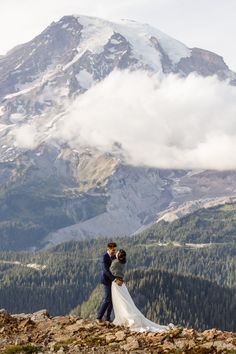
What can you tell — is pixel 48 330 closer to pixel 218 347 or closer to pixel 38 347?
pixel 38 347

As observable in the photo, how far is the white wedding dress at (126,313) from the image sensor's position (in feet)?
157

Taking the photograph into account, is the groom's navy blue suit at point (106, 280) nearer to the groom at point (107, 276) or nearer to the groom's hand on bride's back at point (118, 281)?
the groom at point (107, 276)

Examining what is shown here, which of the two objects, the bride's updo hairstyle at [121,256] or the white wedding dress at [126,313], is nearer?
the white wedding dress at [126,313]

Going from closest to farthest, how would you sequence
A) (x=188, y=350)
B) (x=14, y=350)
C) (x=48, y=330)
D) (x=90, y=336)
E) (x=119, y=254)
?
(x=188, y=350) < (x=14, y=350) < (x=90, y=336) < (x=48, y=330) < (x=119, y=254)

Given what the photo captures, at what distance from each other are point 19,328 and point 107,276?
7393 mm

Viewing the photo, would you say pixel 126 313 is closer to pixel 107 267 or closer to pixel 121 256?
pixel 107 267

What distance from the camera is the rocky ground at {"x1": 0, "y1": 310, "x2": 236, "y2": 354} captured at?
35.9m

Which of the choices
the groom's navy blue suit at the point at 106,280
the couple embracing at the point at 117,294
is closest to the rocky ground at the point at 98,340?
the groom's navy blue suit at the point at 106,280

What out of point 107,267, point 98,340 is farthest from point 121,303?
point 98,340

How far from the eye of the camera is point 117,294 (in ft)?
163

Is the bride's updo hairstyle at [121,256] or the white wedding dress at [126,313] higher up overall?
the bride's updo hairstyle at [121,256]

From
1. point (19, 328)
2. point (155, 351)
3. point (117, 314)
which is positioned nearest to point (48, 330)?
point (19, 328)

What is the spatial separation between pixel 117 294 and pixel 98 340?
10288 mm

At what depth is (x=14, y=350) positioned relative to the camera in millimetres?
37000
